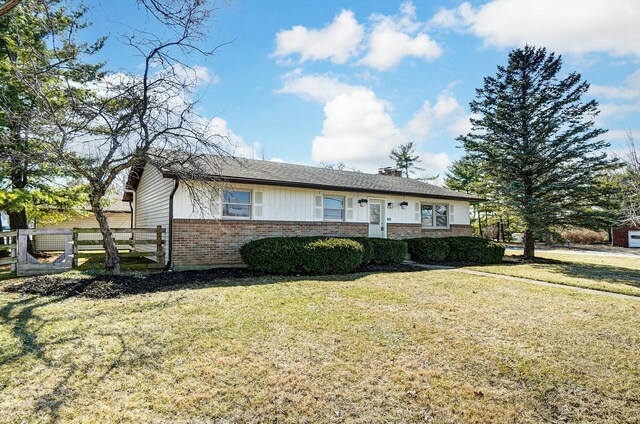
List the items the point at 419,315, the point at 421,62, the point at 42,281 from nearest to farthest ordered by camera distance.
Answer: the point at 419,315
the point at 42,281
the point at 421,62

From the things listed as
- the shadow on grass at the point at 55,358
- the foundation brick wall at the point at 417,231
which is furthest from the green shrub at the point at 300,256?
the shadow on grass at the point at 55,358

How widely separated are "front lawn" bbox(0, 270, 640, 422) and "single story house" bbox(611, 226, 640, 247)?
27212 mm

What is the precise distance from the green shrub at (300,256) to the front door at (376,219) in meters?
4.22

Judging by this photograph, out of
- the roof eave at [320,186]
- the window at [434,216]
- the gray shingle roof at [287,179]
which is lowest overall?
the window at [434,216]

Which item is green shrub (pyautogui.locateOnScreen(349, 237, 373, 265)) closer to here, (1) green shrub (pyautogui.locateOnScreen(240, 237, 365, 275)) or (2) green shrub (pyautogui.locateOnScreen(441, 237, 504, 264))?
(1) green shrub (pyautogui.locateOnScreen(240, 237, 365, 275))

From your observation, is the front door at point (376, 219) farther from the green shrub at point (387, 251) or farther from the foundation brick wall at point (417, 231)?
the green shrub at point (387, 251)

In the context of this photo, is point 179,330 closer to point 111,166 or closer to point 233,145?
point 233,145

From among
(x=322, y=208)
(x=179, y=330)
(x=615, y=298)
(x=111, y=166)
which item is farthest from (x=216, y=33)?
(x=615, y=298)

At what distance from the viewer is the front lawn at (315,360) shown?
2.87m

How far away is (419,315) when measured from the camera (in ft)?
18.2

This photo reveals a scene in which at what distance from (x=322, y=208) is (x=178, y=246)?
212 inches

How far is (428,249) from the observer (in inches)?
544

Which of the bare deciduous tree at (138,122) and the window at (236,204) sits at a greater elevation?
the bare deciduous tree at (138,122)

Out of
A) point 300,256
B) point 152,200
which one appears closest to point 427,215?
point 300,256
